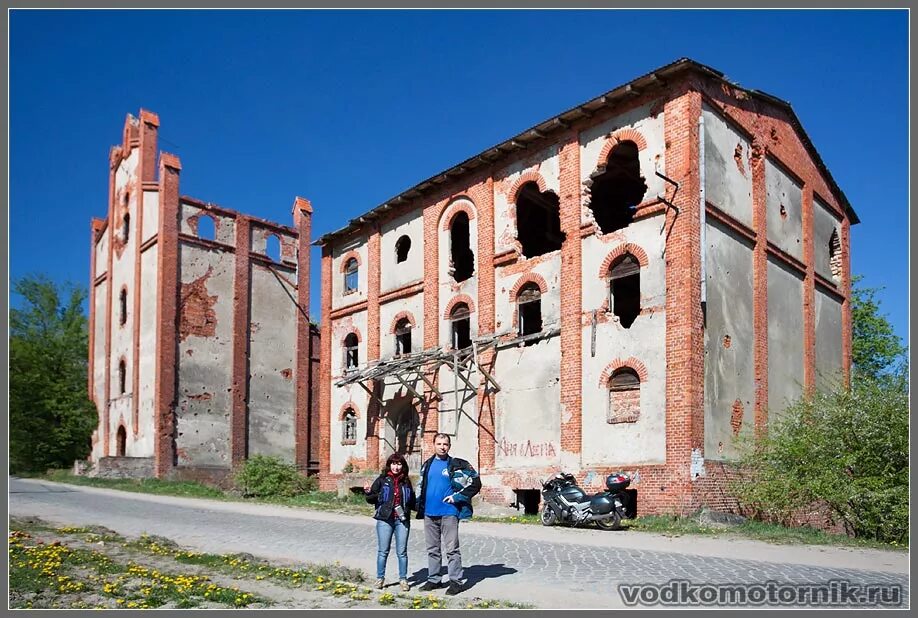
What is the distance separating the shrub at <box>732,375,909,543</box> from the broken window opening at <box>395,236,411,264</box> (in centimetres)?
1308

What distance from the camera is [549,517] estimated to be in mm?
16844

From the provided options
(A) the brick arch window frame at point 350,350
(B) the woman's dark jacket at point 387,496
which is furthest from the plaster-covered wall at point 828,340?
(B) the woman's dark jacket at point 387,496

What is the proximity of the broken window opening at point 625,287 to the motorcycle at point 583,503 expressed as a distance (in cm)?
440

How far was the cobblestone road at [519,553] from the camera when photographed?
9.02 metres

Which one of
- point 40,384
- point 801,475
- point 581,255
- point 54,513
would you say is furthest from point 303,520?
point 40,384

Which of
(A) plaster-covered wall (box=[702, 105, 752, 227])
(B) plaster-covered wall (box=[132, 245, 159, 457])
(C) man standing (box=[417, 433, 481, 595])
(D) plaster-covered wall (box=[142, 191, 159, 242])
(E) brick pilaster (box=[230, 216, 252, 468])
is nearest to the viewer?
(C) man standing (box=[417, 433, 481, 595])

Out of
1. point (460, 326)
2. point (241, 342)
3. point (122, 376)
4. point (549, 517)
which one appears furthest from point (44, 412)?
point (549, 517)

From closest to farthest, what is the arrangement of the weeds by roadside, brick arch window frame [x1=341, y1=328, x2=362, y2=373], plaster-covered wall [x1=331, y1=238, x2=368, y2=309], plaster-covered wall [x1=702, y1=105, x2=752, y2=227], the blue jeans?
the weeds by roadside → the blue jeans → plaster-covered wall [x1=702, y1=105, x2=752, y2=227] → plaster-covered wall [x1=331, y1=238, x2=368, y2=309] → brick arch window frame [x1=341, y1=328, x2=362, y2=373]

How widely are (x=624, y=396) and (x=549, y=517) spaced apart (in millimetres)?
3461

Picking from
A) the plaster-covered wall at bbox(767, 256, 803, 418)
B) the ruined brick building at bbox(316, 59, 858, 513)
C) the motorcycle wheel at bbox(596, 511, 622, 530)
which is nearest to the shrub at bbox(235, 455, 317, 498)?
the ruined brick building at bbox(316, 59, 858, 513)

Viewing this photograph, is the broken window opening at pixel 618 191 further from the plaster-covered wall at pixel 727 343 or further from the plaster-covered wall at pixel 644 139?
the plaster-covered wall at pixel 727 343

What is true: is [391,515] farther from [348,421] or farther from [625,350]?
[348,421]

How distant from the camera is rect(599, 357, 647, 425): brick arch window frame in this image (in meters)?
18.2

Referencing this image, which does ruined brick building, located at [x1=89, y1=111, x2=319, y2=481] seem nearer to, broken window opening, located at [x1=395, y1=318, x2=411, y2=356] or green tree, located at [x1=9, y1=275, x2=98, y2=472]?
green tree, located at [x1=9, y1=275, x2=98, y2=472]
